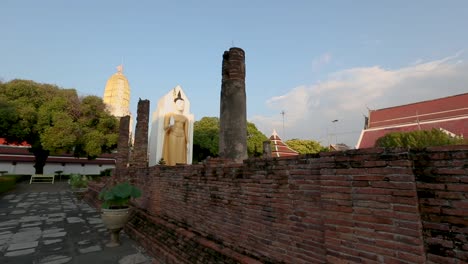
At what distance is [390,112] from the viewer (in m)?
33.8

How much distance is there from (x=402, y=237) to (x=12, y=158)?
3496 cm

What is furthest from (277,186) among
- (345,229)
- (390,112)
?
(390,112)

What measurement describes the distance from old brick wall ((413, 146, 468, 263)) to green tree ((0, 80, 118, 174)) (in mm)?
21885

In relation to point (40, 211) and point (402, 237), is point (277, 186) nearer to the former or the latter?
point (402, 237)

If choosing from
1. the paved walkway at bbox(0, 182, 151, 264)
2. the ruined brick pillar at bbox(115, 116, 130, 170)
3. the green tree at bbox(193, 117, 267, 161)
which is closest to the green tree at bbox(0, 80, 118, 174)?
the green tree at bbox(193, 117, 267, 161)

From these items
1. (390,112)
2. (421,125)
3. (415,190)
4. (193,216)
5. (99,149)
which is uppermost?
(390,112)

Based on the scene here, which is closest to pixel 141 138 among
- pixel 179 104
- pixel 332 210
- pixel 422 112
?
pixel 179 104

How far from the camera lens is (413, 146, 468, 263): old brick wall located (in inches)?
65.7

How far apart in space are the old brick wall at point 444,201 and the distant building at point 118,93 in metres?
52.5

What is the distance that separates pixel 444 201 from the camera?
5.76 feet

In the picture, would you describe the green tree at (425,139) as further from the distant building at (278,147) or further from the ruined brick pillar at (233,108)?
the ruined brick pillar at (233,108)

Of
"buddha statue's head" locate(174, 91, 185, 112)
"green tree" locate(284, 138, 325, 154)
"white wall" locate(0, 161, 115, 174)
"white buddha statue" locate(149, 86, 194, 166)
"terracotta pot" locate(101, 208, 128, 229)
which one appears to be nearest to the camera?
"terracotta pot" locate(101, 208, 128, 229)

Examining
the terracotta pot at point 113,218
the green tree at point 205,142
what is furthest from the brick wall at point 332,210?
the green tree at point 205,142

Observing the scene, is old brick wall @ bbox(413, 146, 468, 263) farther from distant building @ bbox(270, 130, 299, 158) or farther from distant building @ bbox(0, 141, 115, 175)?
distant building @ bbox(0, 141, 115, 175)
